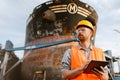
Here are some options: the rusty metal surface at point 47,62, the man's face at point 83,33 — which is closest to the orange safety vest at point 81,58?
the man's face at point 83,33

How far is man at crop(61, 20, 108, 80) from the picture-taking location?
7.53 ft

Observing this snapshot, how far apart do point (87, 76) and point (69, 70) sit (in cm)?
18

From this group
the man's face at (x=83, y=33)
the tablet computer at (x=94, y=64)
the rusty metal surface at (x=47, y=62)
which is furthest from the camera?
the rusty metal surface at (x=47, y=62)

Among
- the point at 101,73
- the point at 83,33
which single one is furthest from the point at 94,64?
the point at 83,33

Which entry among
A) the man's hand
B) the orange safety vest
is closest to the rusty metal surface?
the orange safety vest

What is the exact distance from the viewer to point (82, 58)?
240 cm

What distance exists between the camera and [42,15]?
15852 millimetres

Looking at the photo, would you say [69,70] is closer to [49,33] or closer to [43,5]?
[49,33]

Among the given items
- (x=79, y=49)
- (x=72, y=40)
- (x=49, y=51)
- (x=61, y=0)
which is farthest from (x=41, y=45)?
(x=79, y=49)

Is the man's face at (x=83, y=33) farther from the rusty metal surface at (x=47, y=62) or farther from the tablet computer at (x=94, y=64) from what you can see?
the rusty metal surface at (x=47, y=62)

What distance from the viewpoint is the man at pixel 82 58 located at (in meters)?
2.29

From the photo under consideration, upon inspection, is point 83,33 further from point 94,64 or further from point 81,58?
point 94,64

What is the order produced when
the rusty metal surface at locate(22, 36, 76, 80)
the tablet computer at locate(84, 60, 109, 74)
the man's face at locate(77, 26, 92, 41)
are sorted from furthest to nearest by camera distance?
the rusty metal surface at locate(22, 36, 76, 80) → the man's face at locate(77, 26, 92, 41) → the tablet computer at locate(84, 60, 109, 74)

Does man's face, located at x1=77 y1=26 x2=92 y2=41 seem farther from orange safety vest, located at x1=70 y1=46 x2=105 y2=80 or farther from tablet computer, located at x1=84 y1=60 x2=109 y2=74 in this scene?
tablet computer, located at x1=84 y1=60 x2=109 y2=74
